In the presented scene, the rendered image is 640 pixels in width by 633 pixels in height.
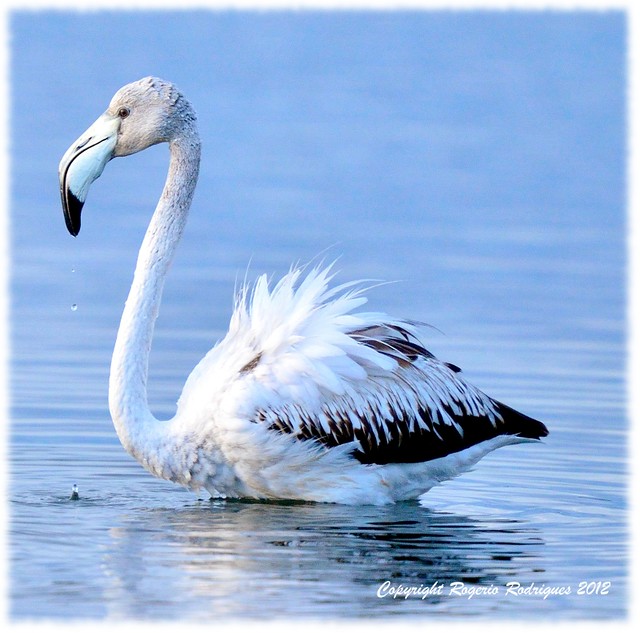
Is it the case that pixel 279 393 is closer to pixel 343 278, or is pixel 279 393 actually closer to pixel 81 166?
pixel 81 166

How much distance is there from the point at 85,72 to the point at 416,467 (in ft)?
96.9

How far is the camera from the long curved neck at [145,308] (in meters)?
11.0

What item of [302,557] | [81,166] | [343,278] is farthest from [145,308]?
[343,278]

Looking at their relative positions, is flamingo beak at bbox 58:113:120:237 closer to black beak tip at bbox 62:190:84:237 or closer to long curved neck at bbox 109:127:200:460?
black beak tip at bbox 62:190:84:237

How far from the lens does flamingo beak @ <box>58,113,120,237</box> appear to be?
36.7ft

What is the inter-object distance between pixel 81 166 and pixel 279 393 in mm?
2025

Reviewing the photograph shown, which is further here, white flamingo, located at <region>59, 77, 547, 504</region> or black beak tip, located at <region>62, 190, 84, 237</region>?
black beak tip, located at <region>62, 190, 84, 237</region>

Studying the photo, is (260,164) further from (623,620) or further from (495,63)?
(623,620)

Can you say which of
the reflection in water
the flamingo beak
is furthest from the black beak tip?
the reflection in water

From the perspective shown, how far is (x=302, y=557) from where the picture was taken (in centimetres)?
990

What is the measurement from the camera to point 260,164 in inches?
1180

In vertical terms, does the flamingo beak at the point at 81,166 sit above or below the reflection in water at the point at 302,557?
above

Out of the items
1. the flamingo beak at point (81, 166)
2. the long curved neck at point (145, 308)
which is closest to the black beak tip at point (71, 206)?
the flamingo beak at point (81, 166)

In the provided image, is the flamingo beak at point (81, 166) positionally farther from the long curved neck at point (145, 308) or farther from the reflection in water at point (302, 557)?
the reflection in water at point (302, 557)
